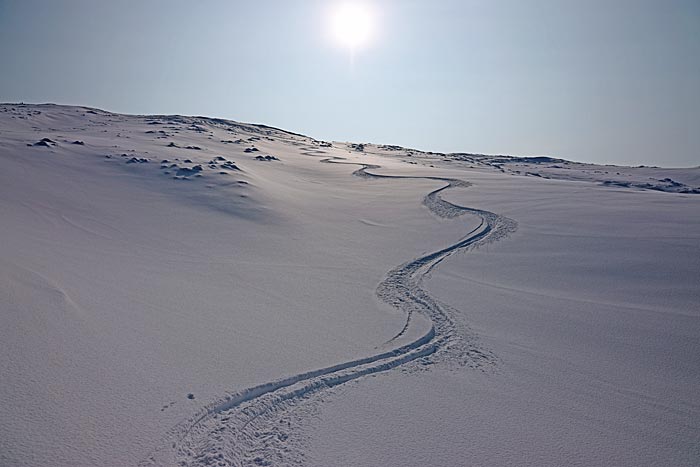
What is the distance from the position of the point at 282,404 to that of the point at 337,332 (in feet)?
4.11

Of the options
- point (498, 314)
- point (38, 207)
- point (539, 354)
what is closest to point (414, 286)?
point (498, 314)

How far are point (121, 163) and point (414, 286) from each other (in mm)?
8696

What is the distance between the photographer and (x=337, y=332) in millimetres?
4582

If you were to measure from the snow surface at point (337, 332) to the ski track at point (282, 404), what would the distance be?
0.02 metres

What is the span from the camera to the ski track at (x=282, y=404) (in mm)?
2875

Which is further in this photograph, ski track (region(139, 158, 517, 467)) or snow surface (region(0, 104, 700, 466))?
snow surface (region(0, 104, 700, 466))

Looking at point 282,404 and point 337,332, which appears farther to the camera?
point 337,332

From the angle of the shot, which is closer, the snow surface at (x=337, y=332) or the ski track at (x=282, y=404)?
the ski track at (x=282, y=404)

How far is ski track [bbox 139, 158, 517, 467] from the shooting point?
9.43ft

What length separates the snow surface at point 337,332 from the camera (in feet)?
9.91

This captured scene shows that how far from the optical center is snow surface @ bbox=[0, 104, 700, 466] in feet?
9.91

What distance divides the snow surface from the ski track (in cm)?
2

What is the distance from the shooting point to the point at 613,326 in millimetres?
4828

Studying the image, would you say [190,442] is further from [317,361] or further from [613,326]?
[613,326]
